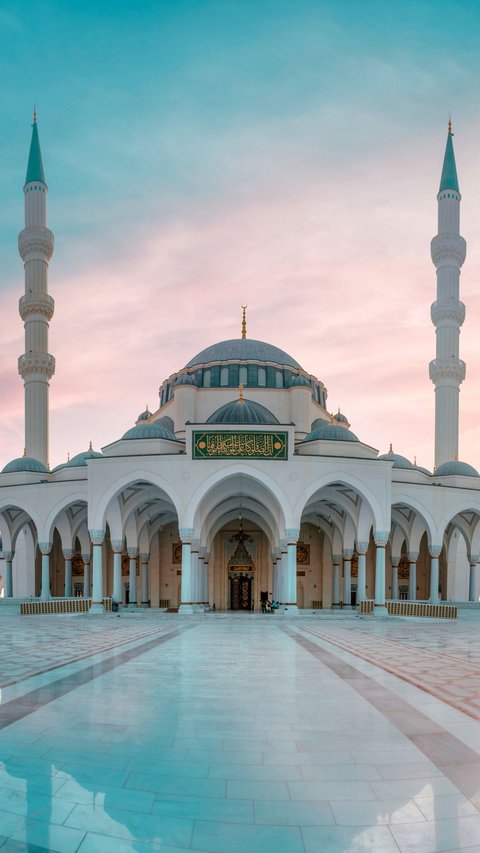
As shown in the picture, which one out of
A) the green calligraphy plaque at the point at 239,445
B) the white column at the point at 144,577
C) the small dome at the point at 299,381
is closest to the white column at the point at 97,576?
the green calligraphy plaque at the point at 239,445

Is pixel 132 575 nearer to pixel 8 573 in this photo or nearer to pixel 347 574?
pixel 8 573

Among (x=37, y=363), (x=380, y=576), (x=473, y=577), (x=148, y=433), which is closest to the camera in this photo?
(x=380, y=576)

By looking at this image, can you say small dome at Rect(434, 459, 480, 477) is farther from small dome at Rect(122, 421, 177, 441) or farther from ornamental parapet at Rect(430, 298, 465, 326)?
small dome at Rect(122, 421, 177, 441)

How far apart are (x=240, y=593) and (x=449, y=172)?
19282mm

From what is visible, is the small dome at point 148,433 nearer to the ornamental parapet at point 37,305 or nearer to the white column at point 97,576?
the white column at point 97,576

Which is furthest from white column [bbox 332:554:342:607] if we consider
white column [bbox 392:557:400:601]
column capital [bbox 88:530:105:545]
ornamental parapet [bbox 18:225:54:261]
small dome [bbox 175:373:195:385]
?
ornamental parapet [bbox 18:225:54:261]

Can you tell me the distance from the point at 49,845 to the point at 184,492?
53.5 feet

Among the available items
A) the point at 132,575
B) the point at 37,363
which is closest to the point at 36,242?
the point at 37,363

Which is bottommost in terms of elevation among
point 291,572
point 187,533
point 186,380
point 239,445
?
point 291,572

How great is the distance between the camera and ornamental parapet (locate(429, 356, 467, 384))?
26047 millimetres

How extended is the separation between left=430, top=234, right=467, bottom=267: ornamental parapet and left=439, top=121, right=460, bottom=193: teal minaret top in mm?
2328

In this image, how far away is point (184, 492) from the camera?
18.8 m

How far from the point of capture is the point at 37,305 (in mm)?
26000

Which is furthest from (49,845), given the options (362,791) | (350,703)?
(350,703)
